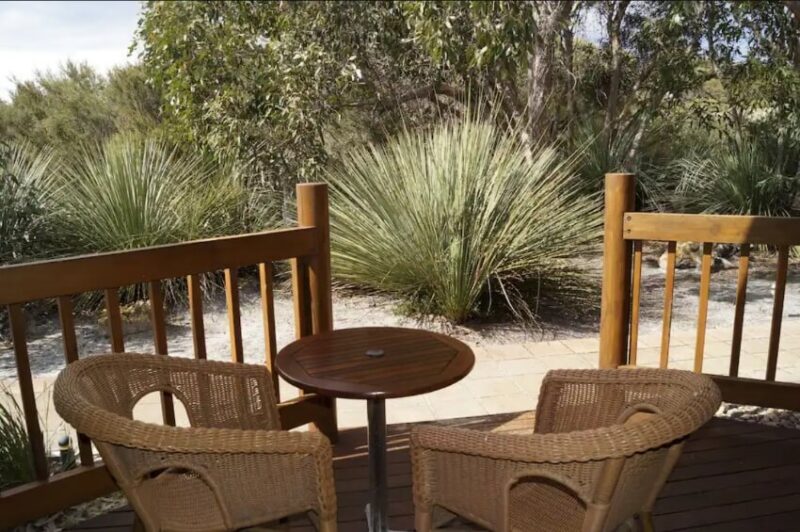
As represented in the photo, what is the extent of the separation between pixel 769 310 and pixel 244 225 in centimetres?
429

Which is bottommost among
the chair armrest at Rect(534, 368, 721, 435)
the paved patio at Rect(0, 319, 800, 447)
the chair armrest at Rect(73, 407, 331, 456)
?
the paved patio at Rect(0, 319, 800, 447)

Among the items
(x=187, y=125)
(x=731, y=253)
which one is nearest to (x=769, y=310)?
(x=731, y=253)

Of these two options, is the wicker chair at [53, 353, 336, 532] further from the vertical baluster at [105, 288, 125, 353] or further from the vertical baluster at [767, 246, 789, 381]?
the vertical baluster at [767, 246, 789, 381]

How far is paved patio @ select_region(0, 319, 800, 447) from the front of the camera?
312 centimetres

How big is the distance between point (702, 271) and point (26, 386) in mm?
2398

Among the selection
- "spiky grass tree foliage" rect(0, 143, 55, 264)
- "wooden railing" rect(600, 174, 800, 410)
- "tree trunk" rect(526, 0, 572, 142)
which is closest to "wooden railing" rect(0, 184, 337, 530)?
"wooden railing" rect(600, 174, 800, 410)

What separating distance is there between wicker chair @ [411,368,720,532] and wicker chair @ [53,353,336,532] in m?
0.25

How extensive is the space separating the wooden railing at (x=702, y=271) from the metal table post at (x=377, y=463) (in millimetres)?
1398

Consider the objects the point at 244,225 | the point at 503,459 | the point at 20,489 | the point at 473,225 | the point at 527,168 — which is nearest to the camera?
the point at 503,459

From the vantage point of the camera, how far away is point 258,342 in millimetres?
4590

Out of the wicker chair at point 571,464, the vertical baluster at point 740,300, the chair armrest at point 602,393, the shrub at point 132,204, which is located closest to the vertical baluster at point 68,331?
the wicker chair at point 571,464

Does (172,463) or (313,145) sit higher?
(313,145)

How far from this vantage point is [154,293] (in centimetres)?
220

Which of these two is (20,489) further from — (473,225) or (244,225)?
(244,225)
